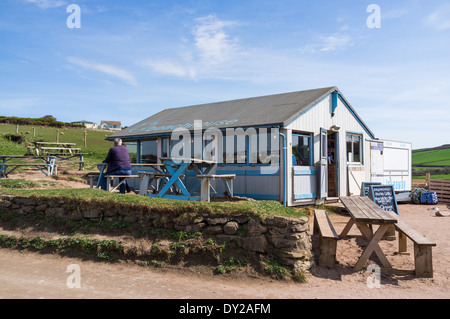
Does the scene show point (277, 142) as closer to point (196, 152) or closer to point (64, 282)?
point (196, 152)

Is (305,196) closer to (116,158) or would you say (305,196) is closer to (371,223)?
(116,158)

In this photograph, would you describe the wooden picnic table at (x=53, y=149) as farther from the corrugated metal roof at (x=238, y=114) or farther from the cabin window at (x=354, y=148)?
the cabin window at (x=354, y=148)

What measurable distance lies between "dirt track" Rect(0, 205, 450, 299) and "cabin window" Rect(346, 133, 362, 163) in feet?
25.9

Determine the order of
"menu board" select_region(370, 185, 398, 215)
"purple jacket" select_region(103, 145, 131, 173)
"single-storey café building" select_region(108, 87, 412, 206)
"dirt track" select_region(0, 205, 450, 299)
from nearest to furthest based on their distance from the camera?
"dirt track" select_region(0, 205, 450, 299) → "purple jacket" select_region(103, 145, 131, 173) → "menu board" select_region(370, 185, 398, 215) → "single-storey café building" select_region(108, 87, 412, 206)

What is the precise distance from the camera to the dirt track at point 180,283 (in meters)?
4.75

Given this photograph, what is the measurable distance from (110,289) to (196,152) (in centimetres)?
823

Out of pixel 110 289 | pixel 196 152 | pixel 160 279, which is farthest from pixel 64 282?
pixel 196 152

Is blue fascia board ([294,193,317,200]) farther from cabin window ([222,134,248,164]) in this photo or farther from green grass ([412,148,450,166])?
green grass ([412,148,450,166])

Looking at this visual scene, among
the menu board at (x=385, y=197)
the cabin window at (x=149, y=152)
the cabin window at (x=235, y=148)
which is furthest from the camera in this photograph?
the cabin window at (x=149, y=152)

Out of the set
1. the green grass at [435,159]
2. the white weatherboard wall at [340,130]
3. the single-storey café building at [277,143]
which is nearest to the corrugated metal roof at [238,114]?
the single-storey café building at [277,143]

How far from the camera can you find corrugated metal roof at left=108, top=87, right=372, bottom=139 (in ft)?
37.4

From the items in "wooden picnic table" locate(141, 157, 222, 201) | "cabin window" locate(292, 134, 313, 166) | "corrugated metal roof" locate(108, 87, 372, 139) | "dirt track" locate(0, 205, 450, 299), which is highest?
"corrugated metal roof" locate(108, 87, 372, 139)

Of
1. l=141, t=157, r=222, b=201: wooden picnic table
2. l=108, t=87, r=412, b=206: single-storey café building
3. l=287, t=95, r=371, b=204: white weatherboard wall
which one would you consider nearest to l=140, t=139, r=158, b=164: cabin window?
l=108, t=87, r=412, b=206: single-storey café building

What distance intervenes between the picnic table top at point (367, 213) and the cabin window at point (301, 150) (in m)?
4.09
